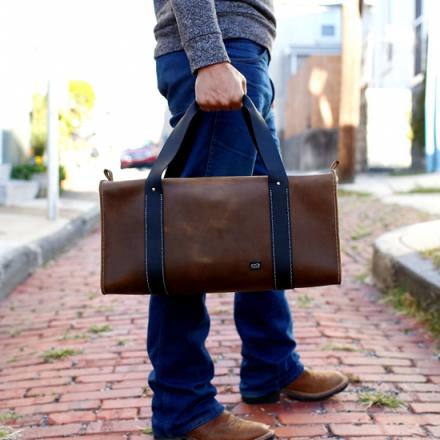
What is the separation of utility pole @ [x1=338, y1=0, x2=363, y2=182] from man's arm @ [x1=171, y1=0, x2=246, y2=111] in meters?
10.6

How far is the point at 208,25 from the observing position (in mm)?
2086

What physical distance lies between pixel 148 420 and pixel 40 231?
407cm

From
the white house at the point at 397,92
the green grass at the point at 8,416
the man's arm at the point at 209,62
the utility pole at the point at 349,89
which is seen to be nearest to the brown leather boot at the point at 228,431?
the green grass at the point at 8,416

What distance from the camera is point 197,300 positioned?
2.29 m

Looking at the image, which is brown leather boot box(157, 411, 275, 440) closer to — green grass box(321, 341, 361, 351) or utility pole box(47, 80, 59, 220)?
green grass box(321, 341, 361, 351)

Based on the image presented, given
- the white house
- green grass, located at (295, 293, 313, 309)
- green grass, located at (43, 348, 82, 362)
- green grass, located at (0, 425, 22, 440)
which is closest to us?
green grass, located at (0, 425, 22, 440)

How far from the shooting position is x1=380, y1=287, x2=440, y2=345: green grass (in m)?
3.62

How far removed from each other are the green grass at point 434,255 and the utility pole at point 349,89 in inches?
330

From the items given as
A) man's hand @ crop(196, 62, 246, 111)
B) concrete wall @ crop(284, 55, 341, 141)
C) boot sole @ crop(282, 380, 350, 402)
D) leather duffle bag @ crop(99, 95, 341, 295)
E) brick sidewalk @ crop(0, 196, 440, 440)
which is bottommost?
brick sidewalk @ crop(0, 196, 440, 440)

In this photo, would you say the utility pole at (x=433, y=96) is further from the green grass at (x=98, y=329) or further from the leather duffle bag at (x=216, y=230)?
the leather duffle bag at (x=216, y=230)

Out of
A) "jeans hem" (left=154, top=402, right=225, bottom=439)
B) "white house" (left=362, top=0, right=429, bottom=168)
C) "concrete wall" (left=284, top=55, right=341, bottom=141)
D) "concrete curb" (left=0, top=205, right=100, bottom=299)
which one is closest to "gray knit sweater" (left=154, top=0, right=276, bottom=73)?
"jeans hem" (left=154, top=402, right=225, bottom=439)

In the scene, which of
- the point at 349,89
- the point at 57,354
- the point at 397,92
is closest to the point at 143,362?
the point at 57,354

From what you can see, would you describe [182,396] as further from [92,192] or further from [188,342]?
[92,192]

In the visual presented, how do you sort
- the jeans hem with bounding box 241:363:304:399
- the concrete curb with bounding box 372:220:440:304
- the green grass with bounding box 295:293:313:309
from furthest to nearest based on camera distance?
the green grass with bounding box 295:293:313:309 < the concrete curb with bounding box 372:220:440:304 < the jeans hem with bounding box 241:363:304:399
